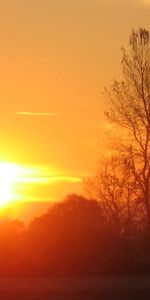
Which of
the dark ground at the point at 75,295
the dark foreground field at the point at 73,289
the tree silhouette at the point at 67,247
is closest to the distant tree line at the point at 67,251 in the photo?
the tree silhouette at the point at 67,247

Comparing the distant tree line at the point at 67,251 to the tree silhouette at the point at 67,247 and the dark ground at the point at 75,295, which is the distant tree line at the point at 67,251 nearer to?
the tree silhouette at the point at 67,247

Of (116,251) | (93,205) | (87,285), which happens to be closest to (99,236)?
(116,251)

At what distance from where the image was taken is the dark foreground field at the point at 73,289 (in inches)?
1093

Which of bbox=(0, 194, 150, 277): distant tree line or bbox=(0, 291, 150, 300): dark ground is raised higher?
bbox=(0, 194, 150, 277): distant tree line

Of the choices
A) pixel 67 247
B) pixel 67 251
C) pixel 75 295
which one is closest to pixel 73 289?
pixel 75 295

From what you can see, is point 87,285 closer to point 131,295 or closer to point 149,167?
point 131,295

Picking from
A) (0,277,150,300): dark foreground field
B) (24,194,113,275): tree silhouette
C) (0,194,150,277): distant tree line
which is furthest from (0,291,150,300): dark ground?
(24,194,113,275): tree silhouette

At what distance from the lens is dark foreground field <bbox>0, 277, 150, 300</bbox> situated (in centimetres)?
2775

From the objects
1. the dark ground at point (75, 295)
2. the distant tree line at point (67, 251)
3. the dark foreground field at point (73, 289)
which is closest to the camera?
the dark ground at point (75, 295)

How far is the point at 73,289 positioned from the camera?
2961 cm

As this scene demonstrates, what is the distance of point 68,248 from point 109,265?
2.30 meters

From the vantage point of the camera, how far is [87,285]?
104ft

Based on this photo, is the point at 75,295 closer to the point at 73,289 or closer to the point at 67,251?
the point at 73,289

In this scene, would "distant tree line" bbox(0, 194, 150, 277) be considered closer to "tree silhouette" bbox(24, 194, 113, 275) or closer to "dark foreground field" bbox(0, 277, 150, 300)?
"tree silhouette" bbox(24, 194, 113, 275)
